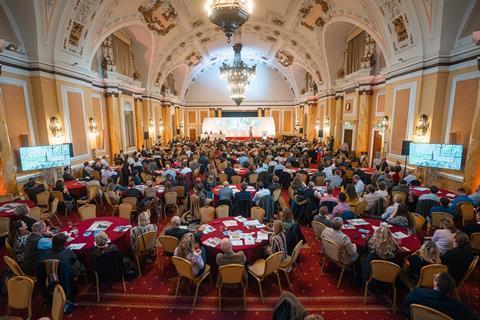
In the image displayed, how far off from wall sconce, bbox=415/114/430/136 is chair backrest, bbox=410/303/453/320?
23.9ft

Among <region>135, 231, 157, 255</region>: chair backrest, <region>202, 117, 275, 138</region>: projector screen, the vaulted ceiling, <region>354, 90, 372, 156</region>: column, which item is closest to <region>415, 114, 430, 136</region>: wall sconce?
the vaulted ceiling

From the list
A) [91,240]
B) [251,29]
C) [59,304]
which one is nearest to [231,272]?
[59,304]

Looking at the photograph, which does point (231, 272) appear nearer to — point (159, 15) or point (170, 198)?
point (170, 198)

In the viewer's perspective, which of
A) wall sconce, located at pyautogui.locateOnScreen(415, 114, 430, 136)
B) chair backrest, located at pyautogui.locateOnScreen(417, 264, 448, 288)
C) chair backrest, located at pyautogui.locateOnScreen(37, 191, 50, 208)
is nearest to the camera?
chair backrest, located at pyautogui.locateOnScreen(417, 264, 448, 288)

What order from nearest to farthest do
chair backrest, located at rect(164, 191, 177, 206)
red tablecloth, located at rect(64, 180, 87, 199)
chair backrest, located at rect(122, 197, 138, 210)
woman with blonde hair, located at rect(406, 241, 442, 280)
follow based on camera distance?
woman with blonde hair, located at rect(406, 241, 442, 280) < chair backrest, located at rect(122, 197, 138, 210) < chair backrest, located at rect(164, 191, 177, 206) < red tablecloth, located at rect(64, 180, 87, 199)

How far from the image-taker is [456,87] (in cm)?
742

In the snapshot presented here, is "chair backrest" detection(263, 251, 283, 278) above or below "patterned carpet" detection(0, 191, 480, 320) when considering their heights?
above

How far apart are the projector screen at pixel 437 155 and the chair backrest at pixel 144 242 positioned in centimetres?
795

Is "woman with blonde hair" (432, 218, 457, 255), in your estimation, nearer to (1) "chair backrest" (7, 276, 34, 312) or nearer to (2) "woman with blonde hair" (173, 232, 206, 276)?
(2) "woman with blonde hair" (173, 232, 206, 276)

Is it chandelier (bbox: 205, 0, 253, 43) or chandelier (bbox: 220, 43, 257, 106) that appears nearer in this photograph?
chandelier (bbox: 205, 0, 253, 43)

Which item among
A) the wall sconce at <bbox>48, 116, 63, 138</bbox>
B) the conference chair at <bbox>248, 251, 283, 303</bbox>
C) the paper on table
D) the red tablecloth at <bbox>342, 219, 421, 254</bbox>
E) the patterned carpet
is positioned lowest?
the patterned carpet

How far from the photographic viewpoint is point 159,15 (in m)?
12.1

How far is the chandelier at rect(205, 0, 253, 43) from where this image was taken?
516 cm

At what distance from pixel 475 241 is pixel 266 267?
3.78 metres
